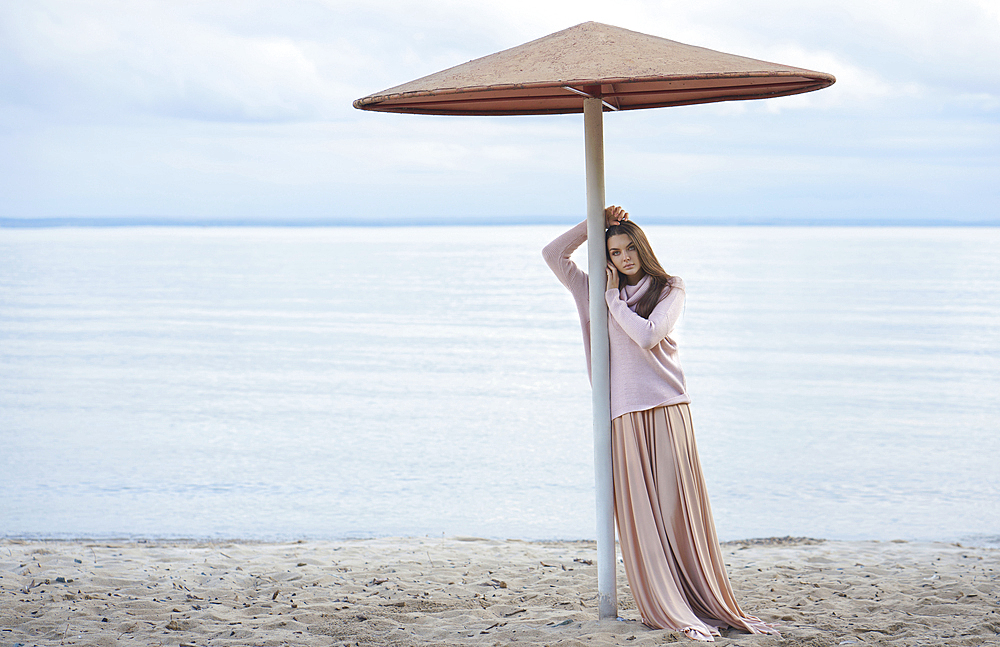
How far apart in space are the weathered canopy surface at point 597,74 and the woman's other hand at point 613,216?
1.90ft

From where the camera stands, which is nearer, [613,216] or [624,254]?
[624,254]

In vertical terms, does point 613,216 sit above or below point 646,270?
above

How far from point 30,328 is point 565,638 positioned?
22.2 meters

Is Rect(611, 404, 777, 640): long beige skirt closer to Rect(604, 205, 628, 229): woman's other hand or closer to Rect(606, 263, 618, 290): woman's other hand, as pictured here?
Rect(606, 263, 618, 290): woman's other hand

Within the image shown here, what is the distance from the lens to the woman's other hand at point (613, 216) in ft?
15.4

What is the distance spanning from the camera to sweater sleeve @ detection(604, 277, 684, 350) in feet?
14.4

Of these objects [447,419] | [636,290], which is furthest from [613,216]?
[447,419]

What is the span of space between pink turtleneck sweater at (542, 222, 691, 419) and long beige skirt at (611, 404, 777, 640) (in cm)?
7

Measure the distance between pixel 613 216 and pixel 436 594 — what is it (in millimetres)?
2482

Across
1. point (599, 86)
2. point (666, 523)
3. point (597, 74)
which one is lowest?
point (666, 523)

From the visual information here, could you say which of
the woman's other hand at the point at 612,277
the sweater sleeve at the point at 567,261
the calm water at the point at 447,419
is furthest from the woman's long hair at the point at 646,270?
the calm water at the point at 447,419

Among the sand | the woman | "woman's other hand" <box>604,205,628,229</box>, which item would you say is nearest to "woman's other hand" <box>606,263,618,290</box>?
the woman

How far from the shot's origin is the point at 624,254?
181 inches

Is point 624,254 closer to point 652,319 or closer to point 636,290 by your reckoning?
point 636,290
